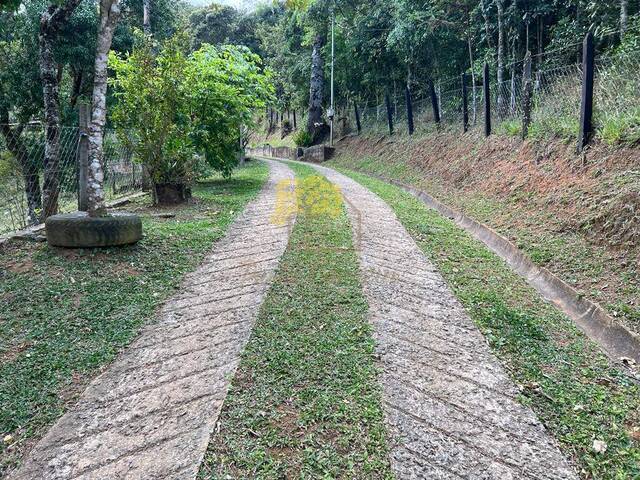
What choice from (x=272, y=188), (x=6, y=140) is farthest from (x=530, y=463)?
(x=272, y=188)

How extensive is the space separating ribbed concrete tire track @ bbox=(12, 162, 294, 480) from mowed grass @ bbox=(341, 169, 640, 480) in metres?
1.72

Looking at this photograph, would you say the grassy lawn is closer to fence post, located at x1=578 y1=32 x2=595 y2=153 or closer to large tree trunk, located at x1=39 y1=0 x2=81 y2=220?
large tree trunk, located at x1=39 y1=0 x2=81 y2=220

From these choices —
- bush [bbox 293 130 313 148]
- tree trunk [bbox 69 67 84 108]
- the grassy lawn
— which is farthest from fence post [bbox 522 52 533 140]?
bush [bbox 293 130 313 148]

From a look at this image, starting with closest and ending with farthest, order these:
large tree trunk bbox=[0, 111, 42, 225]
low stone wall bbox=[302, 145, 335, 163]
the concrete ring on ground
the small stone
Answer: the small stone, the concrete ring on ground, large tree trunk bbox=[0, 111, 42, 225], low stone wall bbox=[302, 145, 335, 163]

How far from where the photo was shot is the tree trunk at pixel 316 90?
73.6ft

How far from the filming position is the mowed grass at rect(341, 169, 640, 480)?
85.8 inches

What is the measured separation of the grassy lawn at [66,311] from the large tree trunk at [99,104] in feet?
1.94

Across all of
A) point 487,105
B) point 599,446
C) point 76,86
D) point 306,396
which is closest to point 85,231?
point 306,396

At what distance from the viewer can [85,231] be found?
14.4ft

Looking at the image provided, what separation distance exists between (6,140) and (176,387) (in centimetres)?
530

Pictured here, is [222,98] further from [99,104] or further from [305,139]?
[305,139]

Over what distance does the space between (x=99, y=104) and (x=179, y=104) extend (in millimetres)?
3150

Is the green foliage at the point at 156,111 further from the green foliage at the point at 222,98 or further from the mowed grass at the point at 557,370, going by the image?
the mowed grass at the point at 557,370

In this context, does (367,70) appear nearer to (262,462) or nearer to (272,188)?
(272,188)
